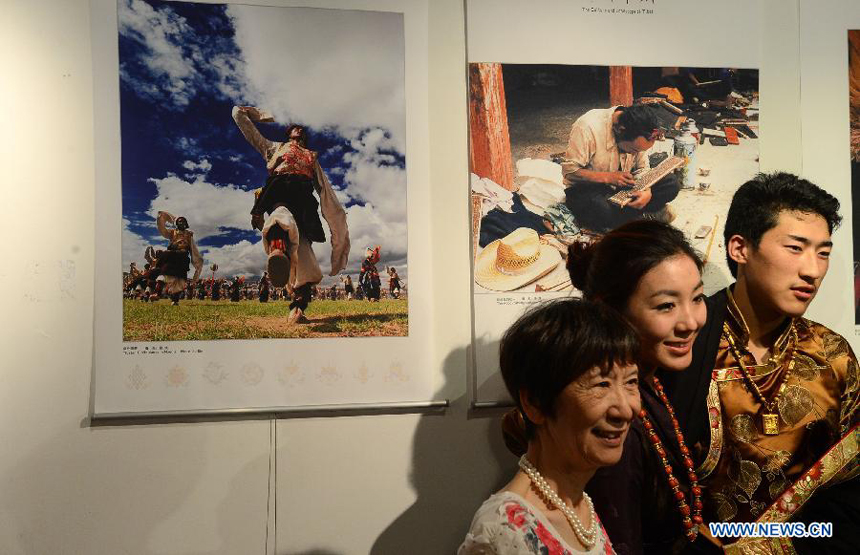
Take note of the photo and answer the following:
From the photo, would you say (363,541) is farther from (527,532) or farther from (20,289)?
(20,289)

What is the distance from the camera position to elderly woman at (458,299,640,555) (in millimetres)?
961

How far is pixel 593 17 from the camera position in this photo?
5.01 feet

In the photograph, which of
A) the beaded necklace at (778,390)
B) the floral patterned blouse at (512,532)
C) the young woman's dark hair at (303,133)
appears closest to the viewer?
the floral patterned blouse at (512,532)

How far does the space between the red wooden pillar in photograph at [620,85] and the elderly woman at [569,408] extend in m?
0.69

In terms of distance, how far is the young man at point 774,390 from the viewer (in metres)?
1.28

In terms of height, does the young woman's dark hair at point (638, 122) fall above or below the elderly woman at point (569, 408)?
above

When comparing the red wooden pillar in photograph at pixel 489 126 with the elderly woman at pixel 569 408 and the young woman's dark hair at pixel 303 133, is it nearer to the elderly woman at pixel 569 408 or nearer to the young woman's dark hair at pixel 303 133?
the young woman's dark hair at pixel 303 133

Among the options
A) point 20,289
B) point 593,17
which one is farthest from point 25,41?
point 593,17

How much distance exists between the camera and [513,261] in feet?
4.86

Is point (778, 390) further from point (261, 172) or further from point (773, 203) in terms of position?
point (261, 172)

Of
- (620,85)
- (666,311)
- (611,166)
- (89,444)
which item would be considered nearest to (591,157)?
(611,166)

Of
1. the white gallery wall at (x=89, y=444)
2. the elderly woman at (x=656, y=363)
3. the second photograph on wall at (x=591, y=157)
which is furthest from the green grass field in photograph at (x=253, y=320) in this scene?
the elderly woman at (x=656, y=363)

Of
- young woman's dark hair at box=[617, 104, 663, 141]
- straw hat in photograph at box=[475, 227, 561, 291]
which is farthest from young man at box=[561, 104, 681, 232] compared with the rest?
straw hat in photograph at box=[475, 227, 561, 291]

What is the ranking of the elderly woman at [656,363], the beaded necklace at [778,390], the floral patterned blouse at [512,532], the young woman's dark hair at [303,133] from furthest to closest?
1. the young woman's dark hair at [303,133]
2. the beaded necklace at [778,390]
3. the elderly woman at [656,363]
4. the floral patterned blouse at [512,532]
